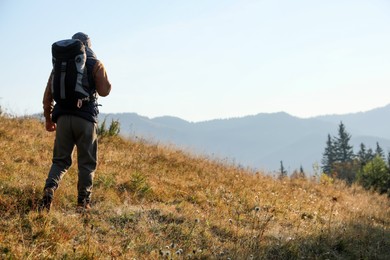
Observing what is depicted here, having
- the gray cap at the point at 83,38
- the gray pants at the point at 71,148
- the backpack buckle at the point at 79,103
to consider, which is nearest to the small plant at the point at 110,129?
the gray pants at the point at 71,148

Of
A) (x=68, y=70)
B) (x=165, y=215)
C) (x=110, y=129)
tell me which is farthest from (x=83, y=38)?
(x=110, y=129)

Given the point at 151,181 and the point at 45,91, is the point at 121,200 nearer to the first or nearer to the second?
the point at 151,181

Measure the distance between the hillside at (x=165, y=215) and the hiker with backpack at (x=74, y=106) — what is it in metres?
0.46

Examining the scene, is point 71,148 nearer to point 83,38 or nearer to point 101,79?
point 101,79

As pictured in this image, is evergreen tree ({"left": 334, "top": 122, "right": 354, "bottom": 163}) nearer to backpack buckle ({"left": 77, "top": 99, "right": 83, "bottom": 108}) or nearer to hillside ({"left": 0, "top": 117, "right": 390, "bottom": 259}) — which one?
hillside ({"left": 0, "top": 117, "right": 390, "bottom": 259})

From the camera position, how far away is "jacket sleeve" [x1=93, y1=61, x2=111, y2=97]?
499 centimetres

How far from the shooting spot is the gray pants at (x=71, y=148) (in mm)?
4934

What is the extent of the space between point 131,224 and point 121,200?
3.84ft

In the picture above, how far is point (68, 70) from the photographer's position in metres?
4.72

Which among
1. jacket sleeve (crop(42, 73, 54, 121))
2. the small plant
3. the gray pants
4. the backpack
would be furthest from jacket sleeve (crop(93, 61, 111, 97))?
the small plant

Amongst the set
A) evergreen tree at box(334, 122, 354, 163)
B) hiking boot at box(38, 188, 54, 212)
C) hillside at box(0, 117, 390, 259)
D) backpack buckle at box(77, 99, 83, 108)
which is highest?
backpack buckle at box(77, 99, 83, 108)

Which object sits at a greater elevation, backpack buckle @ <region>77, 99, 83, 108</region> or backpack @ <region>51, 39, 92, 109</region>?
backpack @ <region>51, 39, 92, 109</region>

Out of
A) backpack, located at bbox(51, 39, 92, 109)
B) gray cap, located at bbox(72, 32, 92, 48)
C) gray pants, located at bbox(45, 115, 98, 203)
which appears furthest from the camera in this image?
gray cap, located at bbox(72, 32, 92, 48)

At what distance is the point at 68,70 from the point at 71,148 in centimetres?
110
